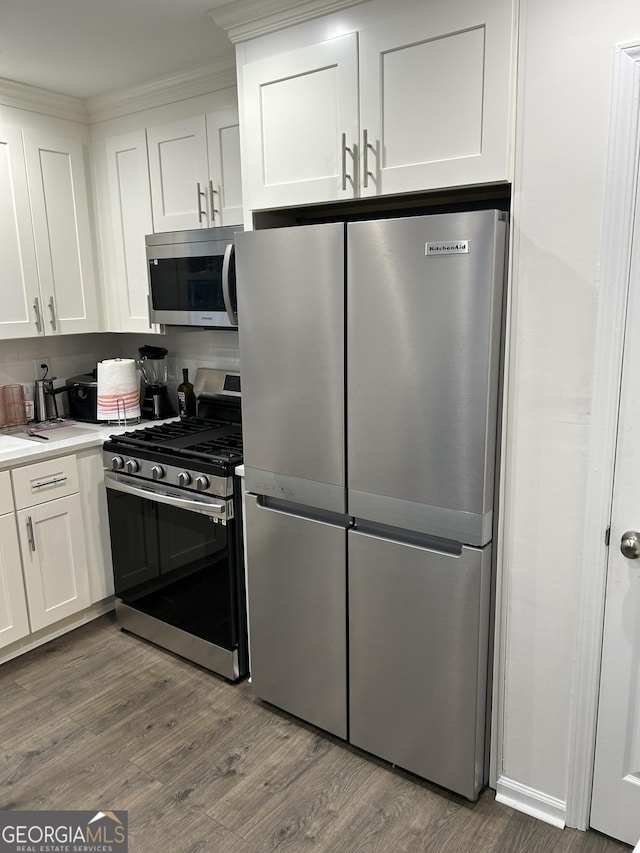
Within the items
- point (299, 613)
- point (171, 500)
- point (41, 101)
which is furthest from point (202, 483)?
point (41, 101)

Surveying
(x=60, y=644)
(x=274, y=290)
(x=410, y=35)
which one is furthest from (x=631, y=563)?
(x=60, y=644)

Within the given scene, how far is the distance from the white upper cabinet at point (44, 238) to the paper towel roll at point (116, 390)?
333 millimetres

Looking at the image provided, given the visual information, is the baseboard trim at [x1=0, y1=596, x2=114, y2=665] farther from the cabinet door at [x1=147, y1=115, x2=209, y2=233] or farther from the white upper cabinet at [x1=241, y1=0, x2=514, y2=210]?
the white upper cabinet at [x1=241, y1=0, x2=514, y2=210]

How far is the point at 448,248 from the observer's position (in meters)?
1.67

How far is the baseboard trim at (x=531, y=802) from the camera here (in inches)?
74.5

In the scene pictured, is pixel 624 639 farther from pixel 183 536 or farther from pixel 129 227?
pixel 129 227

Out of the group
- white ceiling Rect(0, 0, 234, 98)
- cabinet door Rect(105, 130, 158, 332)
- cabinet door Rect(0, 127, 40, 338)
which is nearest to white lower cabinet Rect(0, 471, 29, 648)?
cabinet door Rect(0, 127, 40, 338)

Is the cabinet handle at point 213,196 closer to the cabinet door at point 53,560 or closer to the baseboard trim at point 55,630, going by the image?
the cabinet door at point 53,560

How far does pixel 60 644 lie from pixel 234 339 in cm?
165

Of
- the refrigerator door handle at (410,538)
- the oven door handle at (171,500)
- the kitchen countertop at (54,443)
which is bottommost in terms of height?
the oven door handle at (171,500)

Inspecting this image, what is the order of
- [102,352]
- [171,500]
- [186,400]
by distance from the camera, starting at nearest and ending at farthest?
[171,500]
[186,400]
[102,352]

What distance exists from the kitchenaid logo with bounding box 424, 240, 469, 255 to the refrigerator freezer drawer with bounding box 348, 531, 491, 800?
82 cm

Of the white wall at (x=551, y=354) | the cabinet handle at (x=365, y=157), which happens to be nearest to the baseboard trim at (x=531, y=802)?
the white wall at (x=551, y=354)

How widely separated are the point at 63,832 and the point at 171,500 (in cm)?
116
